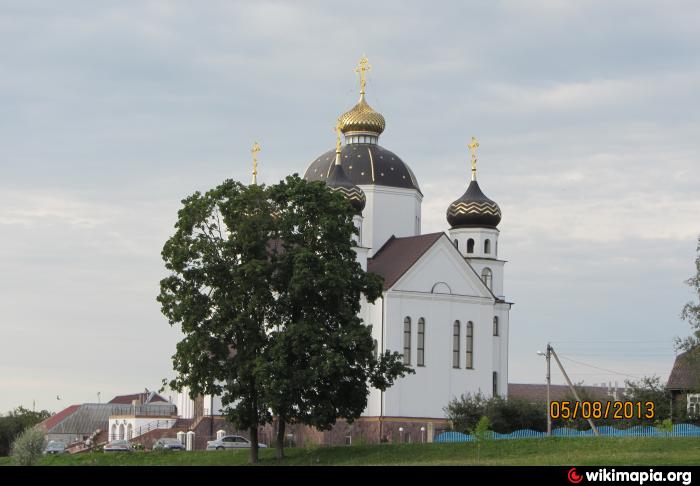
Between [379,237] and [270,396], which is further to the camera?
[379,237]

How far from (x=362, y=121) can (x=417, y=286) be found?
12468 mm

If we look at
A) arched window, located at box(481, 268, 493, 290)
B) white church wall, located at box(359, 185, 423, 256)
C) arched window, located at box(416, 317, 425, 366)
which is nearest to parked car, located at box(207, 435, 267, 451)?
arched window, located at box(416, 317, 425, 366)

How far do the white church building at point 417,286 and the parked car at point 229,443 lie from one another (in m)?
3.81

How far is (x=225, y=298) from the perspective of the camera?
161 feet

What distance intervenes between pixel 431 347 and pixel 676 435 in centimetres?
1807

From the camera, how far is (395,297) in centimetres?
6469

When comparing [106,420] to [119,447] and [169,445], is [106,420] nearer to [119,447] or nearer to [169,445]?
[169,445]

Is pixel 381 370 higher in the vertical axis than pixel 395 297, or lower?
lower

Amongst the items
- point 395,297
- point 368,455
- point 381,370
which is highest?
point 395,297

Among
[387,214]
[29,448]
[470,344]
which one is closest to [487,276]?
[470,344]

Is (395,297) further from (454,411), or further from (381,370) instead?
(381,370)

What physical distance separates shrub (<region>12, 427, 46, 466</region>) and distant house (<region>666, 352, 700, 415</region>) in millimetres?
29241
